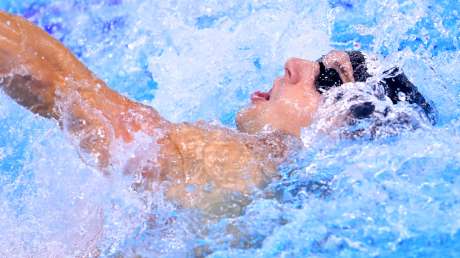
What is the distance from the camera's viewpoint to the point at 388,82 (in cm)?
165

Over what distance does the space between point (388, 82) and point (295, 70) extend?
229 mm

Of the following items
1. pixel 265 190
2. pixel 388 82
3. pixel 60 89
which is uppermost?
pixel 388 82

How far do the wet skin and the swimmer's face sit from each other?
0.11 m

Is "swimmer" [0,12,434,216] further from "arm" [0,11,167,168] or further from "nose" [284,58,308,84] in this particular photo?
"nose" [284,58,308,84]

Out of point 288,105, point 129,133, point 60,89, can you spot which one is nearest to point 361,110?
point 288,105

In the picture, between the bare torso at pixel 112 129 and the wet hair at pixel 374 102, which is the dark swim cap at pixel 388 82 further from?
the bare torso at pixel 112 129

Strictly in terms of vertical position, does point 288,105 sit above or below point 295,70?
below

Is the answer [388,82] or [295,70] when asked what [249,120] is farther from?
[388,82]

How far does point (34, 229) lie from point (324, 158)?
0.67 metres

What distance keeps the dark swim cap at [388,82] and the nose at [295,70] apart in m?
0.04

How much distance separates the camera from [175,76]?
2.50 meters

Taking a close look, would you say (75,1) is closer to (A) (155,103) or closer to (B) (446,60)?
(A) (155,103)

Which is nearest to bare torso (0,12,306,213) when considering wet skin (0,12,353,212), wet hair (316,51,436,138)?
wet skin (0,12,353,212)

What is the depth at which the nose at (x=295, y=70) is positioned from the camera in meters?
1.65
